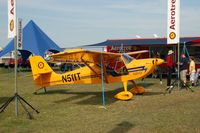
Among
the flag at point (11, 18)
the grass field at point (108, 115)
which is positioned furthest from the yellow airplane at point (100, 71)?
the flag at point (11, 18)

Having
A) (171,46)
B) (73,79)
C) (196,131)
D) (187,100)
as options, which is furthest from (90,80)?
(171,46)

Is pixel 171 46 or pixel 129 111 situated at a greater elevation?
pixel 171 46

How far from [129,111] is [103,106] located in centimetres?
123

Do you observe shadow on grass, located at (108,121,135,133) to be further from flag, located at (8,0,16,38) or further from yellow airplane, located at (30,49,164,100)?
yellow airplane, located at (30,49,164,100)

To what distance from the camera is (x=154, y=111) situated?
33.7 ft

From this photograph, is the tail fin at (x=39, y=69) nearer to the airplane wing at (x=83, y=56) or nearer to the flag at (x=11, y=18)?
the airplane wing at (x=83, y=56)

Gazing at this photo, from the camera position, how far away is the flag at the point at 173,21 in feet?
50.3

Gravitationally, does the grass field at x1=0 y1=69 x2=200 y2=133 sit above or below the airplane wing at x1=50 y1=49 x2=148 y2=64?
below

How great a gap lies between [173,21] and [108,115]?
723cm

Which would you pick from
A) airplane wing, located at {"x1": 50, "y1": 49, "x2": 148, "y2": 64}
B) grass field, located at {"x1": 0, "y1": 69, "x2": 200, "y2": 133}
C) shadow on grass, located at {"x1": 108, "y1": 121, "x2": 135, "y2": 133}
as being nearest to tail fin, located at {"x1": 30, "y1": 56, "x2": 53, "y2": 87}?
grass field, located at {"x1": 0, "y1": 69, "x2": 200, "y2": 133}

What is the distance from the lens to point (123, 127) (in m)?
8.18

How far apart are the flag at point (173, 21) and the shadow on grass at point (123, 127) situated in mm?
7671

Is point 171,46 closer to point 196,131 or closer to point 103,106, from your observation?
point 103,106

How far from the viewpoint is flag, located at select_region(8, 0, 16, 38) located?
30.5 feet
